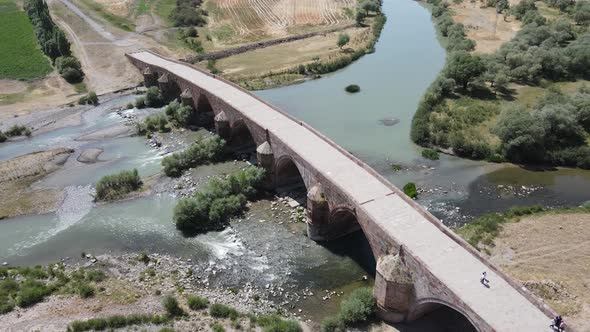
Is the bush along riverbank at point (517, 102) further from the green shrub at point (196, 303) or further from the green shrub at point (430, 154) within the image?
the green shrub at point (196, 303)

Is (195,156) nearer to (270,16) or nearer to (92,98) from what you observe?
(92,98)

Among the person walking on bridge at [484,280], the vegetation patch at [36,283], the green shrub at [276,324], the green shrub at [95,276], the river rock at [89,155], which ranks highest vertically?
the person walking on bridge at [484,280]

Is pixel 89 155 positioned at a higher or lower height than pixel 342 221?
higher

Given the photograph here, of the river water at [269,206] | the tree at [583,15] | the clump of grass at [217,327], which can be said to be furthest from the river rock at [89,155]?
the tree at [583,15]

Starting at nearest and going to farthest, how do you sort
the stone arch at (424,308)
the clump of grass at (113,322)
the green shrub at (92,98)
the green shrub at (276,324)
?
the stone arch at (424,308) < the green shrub at (276,324) < the clump of grass at (113,322) < the green shrub at (92,98)

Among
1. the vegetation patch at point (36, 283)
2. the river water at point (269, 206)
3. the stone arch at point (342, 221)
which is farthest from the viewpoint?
the river water at point (269, 206)

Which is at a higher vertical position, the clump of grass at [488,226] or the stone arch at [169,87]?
the stone arch at [169,87]

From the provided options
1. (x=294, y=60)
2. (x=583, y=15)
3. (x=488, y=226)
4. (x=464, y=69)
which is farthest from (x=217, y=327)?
(x=583, y=15)
